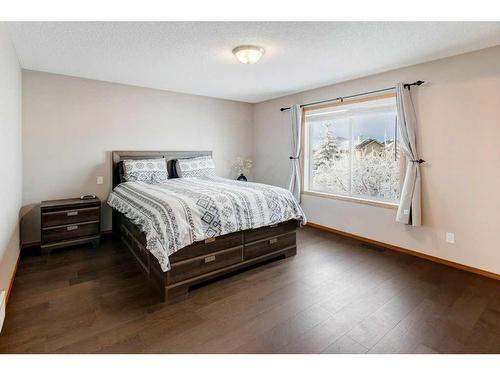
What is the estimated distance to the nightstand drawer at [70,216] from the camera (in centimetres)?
327

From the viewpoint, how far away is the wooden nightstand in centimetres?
327

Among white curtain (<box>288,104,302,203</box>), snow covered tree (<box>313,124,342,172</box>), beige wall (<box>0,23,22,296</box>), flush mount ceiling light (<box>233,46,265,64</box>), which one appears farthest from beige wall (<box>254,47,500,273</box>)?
beige wall (<box>0,23,22,296</box>)

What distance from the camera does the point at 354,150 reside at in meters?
4.14

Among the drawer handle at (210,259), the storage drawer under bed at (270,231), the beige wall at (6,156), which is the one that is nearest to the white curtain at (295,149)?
the storage drawer under bed at (270,231)

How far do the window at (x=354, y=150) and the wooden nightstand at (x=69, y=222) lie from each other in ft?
10.8

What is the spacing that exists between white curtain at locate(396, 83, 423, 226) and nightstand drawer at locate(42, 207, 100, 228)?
3.91m

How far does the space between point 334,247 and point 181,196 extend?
7.09ft

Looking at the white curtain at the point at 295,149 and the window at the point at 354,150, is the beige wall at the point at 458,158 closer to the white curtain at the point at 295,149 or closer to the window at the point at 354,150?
the window at the point at 354,150

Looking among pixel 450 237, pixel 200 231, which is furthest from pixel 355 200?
pixel 200 231

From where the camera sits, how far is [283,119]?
509 centimetres

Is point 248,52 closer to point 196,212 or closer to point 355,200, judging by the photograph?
point 196,212

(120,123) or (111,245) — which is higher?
(120,123)
